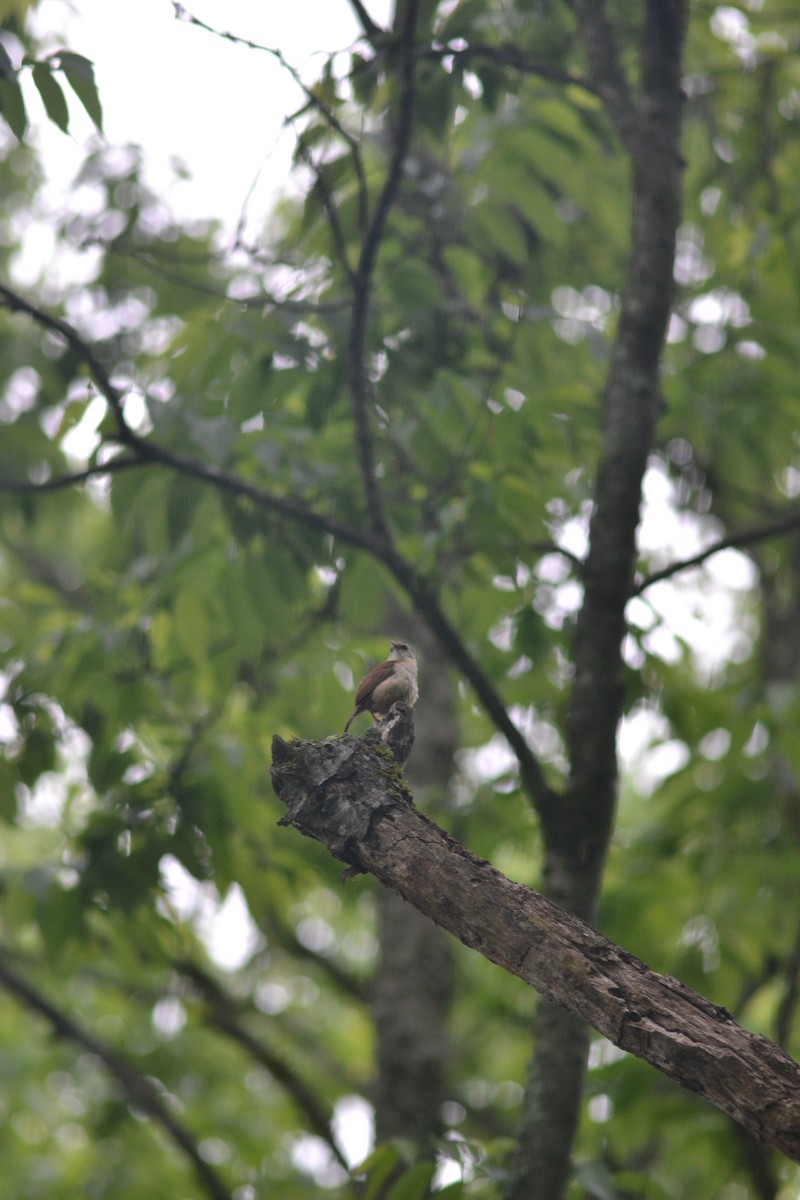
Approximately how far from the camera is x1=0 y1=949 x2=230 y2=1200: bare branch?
19.1 ft

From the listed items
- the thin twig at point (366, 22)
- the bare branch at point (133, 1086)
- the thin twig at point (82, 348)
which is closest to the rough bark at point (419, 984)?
the bare branch at point (133, 1086)

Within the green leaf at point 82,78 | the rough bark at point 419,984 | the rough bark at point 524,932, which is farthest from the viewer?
the rough bark at point 419,984

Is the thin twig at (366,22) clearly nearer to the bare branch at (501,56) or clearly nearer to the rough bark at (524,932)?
the bare branch at (501,56)

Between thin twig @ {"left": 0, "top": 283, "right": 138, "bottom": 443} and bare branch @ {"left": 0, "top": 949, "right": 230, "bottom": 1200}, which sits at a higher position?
thin twig @ {"left": 0, "top": 283, "right": 138, "bottom": 443}

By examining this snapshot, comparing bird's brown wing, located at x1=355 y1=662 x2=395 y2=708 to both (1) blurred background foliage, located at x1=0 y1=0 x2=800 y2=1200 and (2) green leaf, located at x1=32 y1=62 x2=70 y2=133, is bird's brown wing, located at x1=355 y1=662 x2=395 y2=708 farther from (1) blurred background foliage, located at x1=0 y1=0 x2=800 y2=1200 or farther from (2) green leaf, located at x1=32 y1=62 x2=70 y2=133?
(2) green leaf, located at x1=32 y1=62 x2=70 y2=133

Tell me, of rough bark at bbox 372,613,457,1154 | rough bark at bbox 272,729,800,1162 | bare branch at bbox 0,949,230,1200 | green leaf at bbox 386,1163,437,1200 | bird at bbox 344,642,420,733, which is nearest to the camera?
rough bark at bbox 272,729,800,1162

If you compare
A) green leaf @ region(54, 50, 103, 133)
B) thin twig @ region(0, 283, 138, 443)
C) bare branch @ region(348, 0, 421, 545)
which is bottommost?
thin twig @ region(0, 283, 138, 443)

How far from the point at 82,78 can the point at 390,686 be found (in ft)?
6.78

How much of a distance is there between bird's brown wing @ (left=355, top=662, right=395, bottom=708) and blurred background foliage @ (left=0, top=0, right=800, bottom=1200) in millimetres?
1160

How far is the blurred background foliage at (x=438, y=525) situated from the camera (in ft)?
13.2

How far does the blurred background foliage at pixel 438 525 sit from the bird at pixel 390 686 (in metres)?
1.14

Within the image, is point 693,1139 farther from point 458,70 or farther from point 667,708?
point 458,70

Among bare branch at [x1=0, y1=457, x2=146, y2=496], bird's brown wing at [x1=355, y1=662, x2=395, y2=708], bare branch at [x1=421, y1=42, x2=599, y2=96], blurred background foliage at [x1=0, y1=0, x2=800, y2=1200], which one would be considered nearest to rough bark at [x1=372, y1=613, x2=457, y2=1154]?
blurred background foliage at [x1=0, y1=0, x2=800, y2=1200]

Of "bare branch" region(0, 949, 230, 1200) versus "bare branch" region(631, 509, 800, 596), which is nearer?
"bare branch" region(631, 509, 800, 596)
